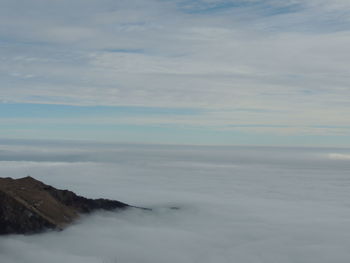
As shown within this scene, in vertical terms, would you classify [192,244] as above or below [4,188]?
below

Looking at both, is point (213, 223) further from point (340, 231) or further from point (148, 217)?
point (340, 231)

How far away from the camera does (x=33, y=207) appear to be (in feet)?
177

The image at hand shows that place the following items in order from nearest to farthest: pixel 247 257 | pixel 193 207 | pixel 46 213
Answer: pixel 46 213 < pixel 247 257 < pixel 193 207

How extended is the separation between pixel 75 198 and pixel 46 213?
389 inches

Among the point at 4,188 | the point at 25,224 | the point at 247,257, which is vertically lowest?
the point at 247,257

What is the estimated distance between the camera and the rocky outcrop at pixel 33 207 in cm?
5203

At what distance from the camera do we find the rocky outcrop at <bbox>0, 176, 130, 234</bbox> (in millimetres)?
52031

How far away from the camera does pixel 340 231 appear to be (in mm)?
82438

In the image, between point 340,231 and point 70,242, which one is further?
point 340,231

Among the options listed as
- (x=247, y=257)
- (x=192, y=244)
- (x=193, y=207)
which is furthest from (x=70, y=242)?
(x=193, y=207)

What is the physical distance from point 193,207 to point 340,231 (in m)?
32.9

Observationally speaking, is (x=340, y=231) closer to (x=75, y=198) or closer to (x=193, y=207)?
(x=193, y=207)

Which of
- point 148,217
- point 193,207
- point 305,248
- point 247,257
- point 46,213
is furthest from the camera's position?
point 193,207

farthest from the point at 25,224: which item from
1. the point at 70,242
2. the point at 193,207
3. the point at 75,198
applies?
the point at 193,207
